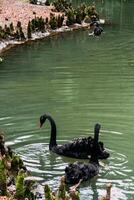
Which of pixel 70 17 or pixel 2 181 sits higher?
pixel 70 17

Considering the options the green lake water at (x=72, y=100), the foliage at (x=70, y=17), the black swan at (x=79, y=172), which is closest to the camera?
the black swan at (x=79, y=172)

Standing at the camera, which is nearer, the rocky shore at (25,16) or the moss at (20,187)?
the moss at (20,187)

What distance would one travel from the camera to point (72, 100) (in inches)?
709

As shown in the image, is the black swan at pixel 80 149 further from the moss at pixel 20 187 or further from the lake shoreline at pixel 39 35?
the lake shoreline at pixel 39 35

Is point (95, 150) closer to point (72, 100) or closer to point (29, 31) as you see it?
point (72, 100)

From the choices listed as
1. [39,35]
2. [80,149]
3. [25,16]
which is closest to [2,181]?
[80,149]

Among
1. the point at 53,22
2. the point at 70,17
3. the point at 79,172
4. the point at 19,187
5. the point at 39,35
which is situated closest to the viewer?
the point at 19,187

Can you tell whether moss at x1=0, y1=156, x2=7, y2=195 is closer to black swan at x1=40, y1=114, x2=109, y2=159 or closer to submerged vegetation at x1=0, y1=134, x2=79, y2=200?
submerged vegetation at x1=0, y1=134, x2=79, y2=200

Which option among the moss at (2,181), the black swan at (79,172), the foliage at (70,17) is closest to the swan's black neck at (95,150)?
the black swan at (79,172)

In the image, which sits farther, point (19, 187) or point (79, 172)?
point (79, 172)

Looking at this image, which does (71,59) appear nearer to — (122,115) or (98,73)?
(98,73)

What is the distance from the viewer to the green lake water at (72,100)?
12.6 meters

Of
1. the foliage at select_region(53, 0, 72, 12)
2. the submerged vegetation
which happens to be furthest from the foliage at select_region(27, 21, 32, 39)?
the submerged vegetation

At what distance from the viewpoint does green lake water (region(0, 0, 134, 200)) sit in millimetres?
12570
